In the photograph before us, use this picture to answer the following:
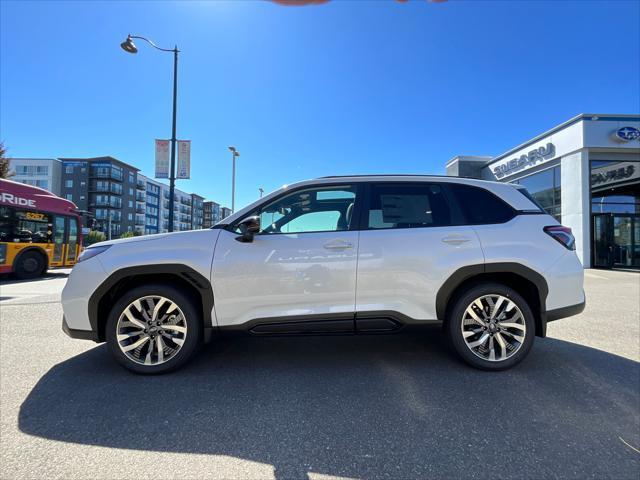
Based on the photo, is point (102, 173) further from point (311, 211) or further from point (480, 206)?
point (480, 206)

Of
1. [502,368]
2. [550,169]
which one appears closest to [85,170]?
[550,169]

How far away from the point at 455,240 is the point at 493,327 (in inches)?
35.9

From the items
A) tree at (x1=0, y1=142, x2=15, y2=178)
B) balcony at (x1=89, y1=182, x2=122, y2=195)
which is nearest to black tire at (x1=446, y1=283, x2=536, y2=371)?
tree at (x1=0, y1=142, x2=15, y2=178)

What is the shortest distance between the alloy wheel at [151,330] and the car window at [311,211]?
116 centimetres

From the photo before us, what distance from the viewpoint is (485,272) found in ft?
10.8

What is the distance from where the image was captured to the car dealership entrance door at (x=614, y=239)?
16.2 metres

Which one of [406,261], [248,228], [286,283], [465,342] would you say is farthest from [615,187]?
[248,228]

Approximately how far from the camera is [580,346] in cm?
414

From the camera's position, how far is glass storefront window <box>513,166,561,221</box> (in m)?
17.5

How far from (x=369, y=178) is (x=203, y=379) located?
253cm

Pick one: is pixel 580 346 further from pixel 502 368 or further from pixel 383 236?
pixel 383 236

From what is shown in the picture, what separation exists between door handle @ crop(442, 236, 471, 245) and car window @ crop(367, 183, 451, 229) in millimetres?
163

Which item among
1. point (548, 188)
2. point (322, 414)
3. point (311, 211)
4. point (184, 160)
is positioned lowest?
point (322, 414)

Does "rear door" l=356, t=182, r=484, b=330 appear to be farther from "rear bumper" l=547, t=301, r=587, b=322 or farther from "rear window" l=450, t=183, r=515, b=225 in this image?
"rear bumper" l=547, t=301, r=587, b=322
